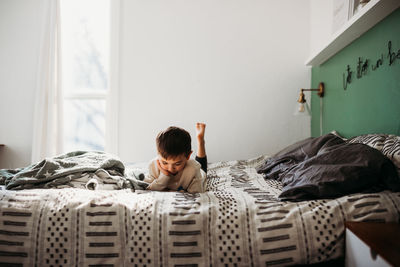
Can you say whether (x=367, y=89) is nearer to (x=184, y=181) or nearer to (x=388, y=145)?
(x=388, y=145)

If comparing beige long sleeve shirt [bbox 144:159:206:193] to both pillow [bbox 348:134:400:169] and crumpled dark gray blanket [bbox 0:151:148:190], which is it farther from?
pillow [bbox 348:134:400:169]

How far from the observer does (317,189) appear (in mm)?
1044

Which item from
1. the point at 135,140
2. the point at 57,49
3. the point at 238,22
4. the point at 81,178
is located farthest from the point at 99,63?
the point at 81,178

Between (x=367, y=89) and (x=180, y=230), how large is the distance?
1353 mm

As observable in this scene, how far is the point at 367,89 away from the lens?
1611mm

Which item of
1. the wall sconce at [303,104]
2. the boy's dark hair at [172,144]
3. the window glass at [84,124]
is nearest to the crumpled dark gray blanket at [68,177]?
the boy's dark hair at [172,144]

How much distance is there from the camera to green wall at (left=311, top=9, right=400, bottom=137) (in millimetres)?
1356

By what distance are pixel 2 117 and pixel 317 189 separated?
3239mm

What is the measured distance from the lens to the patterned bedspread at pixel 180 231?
35.6 inches

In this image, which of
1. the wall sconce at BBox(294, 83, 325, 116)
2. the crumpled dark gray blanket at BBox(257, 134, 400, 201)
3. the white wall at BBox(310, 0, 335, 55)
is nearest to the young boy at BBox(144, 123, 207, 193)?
the crumpled dark gray blanket at BBox(257, 134, 400, 201)

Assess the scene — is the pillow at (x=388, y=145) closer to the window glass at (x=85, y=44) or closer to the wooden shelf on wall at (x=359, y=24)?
the wooden shelf on wall at (x=359, y=24)

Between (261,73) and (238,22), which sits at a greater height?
(238,22)

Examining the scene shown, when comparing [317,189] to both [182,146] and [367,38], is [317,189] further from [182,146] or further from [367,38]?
[367,38]

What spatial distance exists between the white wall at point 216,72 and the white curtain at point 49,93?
0.66 meters
